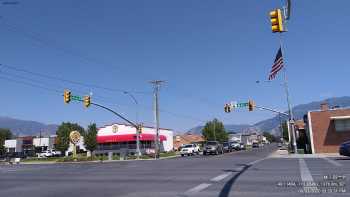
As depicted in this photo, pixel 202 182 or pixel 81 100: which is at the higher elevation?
pixel 81 100

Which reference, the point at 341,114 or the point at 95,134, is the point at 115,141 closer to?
the point at 95,134

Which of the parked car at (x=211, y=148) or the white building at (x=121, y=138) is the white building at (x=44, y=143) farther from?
the parked car at (x=211, y=148)

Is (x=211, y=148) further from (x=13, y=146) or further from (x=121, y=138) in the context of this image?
(x=13, y=146)

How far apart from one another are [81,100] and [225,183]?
26.6m

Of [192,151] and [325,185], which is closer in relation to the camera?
[325,185]

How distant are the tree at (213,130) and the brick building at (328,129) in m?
60.9

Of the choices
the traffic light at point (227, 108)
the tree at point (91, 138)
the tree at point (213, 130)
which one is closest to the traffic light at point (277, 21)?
the traffic light at point (227, 108)

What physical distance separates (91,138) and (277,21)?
64005 mm

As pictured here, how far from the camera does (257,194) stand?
10.9 metres

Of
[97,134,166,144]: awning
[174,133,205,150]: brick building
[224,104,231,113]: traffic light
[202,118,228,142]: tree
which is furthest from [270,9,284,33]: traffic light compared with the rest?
[174,133,205,150]: brick building

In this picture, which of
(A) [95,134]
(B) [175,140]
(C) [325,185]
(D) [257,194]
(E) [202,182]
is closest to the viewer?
(D) [257,194]

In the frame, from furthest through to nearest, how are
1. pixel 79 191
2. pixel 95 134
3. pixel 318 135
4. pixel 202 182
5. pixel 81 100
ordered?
pixel 95 134 < pixel 318 135 < pixel 81 100 < pixel 202 182 < pixel 79 191

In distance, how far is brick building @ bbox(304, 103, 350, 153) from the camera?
1559 inches

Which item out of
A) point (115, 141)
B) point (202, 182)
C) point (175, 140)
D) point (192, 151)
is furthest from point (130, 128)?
point (202, 182)
